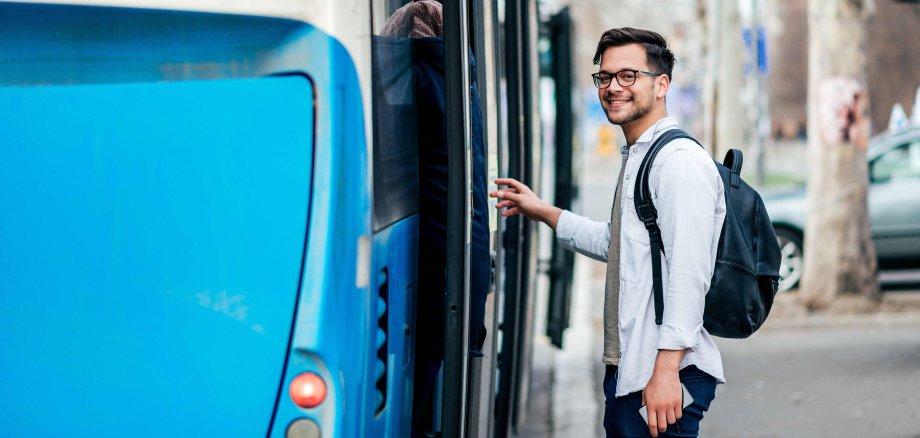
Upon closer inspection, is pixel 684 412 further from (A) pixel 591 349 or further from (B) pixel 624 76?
(A) pixel 591 349

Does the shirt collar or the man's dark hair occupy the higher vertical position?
the man's dark hair

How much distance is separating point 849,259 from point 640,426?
7763mm

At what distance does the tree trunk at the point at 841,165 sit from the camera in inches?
407

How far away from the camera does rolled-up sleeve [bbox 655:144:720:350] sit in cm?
303

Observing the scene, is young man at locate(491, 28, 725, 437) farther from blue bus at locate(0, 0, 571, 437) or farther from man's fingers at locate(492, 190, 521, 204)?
blue bus at locate(0, 0, 571, 437)

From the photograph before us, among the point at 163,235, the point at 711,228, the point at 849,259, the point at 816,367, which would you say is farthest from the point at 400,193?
the point at 849,259

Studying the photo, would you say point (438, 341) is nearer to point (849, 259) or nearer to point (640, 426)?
point (640, 426)

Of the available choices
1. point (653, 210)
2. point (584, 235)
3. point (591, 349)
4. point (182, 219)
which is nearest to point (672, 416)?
point (653, 210)

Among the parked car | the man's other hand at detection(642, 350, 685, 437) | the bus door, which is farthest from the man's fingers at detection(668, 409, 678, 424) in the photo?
the parked car

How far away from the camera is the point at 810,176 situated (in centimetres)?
1063

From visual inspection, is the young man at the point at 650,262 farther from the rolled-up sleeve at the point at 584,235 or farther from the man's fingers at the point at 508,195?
the man's fingers at the point at 508,195

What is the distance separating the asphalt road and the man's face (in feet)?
12.3

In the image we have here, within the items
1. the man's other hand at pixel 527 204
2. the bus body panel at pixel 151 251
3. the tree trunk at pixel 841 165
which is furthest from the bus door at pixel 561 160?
the bus body panel at pixel 151 251

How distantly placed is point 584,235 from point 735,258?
0.61 m
